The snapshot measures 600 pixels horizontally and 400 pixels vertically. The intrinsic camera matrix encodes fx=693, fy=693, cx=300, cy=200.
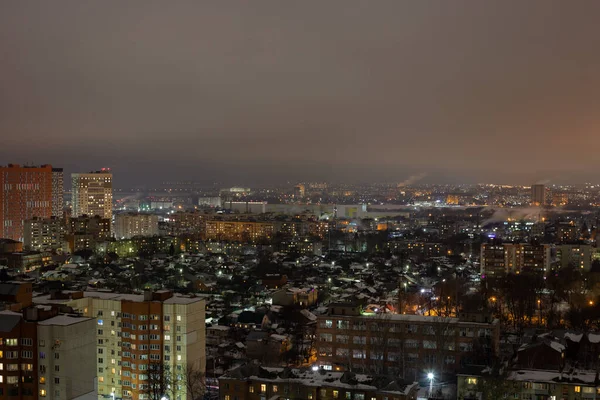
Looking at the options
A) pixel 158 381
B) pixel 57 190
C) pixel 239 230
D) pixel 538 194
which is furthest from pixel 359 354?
pixel 538 194

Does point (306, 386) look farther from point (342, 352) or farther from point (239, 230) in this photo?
point (239, 230)

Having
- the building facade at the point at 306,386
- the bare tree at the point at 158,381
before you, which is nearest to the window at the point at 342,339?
the building facade at the point at 306,386

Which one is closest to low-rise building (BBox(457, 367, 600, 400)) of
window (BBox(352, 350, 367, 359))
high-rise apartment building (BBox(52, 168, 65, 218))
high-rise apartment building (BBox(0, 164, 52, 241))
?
window (BBox(352, 350, 367, 359))

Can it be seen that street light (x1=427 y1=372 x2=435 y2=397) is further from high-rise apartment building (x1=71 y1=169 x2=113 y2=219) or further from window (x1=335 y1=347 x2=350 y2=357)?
high-rise apartment building (x1=71 y1=169 x2=113 y2=219)

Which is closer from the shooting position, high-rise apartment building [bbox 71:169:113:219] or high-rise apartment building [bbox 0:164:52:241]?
high-rise apartment building [bbox 0:164:52:241]

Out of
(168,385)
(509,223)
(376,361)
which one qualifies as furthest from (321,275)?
(509,223)

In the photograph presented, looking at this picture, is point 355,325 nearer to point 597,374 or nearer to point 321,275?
point 597,374
